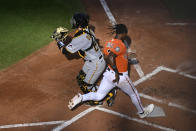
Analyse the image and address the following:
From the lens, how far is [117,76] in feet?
20.7

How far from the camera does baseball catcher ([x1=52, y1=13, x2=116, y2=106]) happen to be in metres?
6.44

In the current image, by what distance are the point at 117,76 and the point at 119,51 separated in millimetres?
562

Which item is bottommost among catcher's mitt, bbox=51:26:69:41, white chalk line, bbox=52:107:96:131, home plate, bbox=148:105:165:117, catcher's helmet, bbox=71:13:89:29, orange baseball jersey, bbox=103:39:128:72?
home plate, bbox=148:105:165:117

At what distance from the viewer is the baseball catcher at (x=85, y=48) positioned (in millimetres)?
6438

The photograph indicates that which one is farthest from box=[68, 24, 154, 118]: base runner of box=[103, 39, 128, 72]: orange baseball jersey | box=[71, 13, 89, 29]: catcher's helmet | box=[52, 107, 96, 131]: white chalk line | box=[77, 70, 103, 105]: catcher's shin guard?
box=[71, 13, 89, 29]: catcher's helmet

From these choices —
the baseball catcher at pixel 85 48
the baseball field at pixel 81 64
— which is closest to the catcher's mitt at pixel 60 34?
the baseball catcher at pixel 85 48

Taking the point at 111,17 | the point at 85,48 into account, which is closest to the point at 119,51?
the point at 85,48

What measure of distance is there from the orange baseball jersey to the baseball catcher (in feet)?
1.51

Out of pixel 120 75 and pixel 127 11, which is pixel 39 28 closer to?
pixel 127 11

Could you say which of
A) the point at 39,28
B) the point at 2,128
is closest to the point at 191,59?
the point at 39,28

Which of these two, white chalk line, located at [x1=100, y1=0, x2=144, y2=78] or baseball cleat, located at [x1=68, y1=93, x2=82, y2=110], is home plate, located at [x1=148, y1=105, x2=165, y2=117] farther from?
baseball cleat, located at [x1=68, y1=93, x2=82, y2=110]

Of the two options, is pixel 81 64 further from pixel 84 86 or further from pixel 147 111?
pixel 147 111

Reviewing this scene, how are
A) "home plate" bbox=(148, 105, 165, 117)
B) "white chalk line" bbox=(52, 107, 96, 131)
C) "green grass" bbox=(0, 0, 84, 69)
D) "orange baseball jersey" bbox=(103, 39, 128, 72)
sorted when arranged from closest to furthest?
"orange baseball jersey" bbox=(103, 39, 128, 72)
"white chalk line" bbox=(52, 107, 96, 131)
"home plate" bbox=(148, 105, 165, 117)
"green grass" bbox=(0, 0, 84, 69)

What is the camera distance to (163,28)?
10.4 metres
